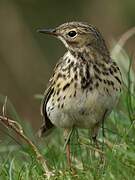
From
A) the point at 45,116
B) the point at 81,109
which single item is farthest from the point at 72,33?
the point at 45,116

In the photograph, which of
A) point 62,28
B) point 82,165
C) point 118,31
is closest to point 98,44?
point 62,28

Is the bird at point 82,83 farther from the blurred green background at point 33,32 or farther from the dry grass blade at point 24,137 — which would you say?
the blurred green background at point 33,32

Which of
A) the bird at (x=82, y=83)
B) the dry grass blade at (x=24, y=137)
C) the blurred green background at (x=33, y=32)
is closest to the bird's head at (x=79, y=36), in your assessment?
the bird at (x=82, y=83)

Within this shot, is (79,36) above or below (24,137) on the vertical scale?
above

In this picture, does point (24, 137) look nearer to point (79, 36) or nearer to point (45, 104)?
point (45, 104)

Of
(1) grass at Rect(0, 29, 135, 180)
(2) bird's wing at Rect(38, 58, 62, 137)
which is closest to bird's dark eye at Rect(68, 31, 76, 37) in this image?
(2) bird's wing at Rect(38, 58, 62, 137)
